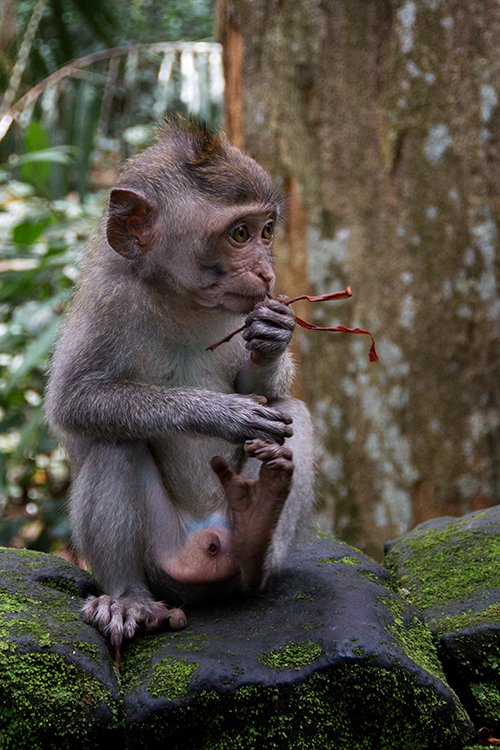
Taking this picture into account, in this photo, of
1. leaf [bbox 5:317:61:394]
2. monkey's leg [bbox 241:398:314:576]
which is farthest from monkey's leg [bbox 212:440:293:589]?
leaf [bbox 5:317:61:394]

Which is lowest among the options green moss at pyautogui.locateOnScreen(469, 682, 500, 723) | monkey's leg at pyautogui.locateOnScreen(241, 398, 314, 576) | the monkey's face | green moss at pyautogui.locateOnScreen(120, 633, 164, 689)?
green moss at pyautogui.locateOnScreen(469, 682, 500, 723)

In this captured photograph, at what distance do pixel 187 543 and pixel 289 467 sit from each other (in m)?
0.68

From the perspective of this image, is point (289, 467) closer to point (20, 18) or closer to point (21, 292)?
point (21, 292)

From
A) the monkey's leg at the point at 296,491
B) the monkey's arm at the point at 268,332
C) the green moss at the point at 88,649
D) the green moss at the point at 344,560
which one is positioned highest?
the monkey's arm at the point at 268,332

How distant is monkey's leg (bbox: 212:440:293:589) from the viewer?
4.23 meters

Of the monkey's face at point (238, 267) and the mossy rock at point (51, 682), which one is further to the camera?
the monkey's face at point (238, 267)

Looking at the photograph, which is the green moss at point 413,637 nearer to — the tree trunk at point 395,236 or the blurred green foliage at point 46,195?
the tree trunk at point 395,236

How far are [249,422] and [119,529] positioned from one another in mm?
726

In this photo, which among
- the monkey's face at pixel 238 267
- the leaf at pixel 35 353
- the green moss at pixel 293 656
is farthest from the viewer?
the leaf at pixel 35 353

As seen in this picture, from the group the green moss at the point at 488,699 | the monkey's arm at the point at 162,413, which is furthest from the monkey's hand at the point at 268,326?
the green moss at the point at 488,699

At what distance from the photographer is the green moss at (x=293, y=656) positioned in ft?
12.7

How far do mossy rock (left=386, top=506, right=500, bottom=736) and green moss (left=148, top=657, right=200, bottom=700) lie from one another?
1.16 meters

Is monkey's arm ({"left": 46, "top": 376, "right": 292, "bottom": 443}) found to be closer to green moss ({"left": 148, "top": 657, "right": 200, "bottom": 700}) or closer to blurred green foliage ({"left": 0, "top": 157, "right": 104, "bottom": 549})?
green moss ({"left": 148, "top": 657, "right": 200, "bottom": 700})

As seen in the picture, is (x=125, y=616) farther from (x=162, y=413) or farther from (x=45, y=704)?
(x=162, y=413)
